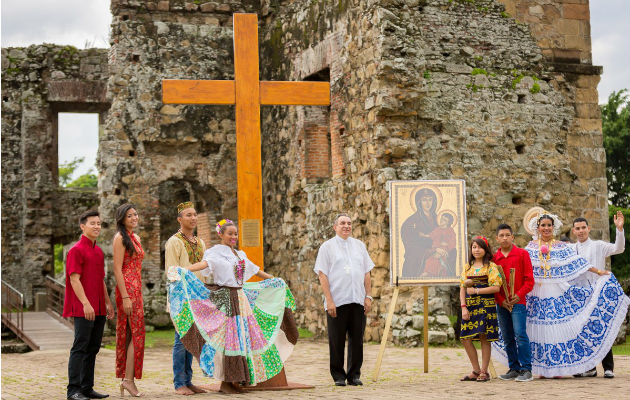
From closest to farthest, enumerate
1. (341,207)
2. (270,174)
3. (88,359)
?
(88,359) < (341,207) < (270,174)

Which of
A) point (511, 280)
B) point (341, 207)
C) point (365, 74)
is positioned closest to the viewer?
point (511, 280)

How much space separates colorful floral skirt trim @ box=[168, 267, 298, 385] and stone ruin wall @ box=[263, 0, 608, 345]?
400cm

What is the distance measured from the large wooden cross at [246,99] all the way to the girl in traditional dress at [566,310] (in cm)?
267

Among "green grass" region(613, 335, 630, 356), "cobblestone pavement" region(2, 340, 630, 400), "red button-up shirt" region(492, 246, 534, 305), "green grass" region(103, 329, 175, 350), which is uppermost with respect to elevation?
"red button-up shirt" region(492, 246, 534, 305)

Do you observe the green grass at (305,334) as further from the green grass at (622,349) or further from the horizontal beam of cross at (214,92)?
the horizontal beam of cross at (214,92)

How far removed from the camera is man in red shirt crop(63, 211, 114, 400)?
7.41 meters

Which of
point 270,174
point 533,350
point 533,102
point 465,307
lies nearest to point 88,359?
point 465,307

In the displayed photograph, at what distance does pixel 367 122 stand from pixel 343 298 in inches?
179

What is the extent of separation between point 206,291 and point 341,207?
5.73m

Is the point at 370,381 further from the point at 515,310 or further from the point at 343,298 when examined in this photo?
the point at 515,310

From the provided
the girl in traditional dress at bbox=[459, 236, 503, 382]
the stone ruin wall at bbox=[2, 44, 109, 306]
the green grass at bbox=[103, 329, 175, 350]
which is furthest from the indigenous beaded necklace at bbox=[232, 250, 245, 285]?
the stone ruin wall at bbox=[2, 44, 109, 306]

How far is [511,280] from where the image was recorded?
8.41m

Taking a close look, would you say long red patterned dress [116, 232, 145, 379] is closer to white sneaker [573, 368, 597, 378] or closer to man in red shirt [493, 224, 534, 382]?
man in red shirt [493, 224, 534, 382]

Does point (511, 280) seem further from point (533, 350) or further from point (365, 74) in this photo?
point (365, 74)
